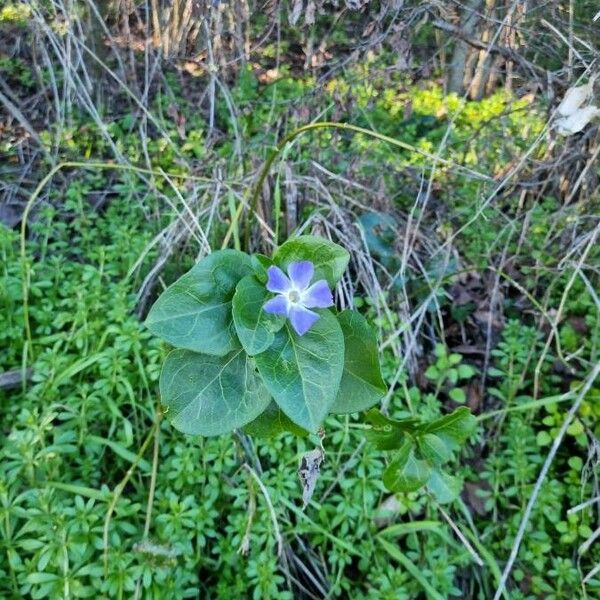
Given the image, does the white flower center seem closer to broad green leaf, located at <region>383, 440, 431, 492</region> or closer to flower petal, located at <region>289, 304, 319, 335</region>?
flower petal, located at <region>289, 304, 319, 335</region>

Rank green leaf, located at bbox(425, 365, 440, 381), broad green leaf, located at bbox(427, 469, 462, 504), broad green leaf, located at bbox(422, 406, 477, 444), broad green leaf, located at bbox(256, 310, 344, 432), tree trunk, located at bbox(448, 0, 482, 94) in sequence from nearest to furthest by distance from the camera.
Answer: broad green leaf, located at bbox(256, 310, 344, 432)
broad green leaf, located at bbox(422, 406, 477, 444)
broad green leaf, located at bbox(427, 469, 462, 504)
green leaf, located at bbox(425, 365, 440, 381)
tree trunk, located at bbox(448, 0, 482, 94)

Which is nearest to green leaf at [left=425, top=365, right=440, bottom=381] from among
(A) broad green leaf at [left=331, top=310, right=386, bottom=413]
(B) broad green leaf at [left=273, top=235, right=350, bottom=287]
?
(A) broad green leaf at [left=331, top=310, right=386, bottom=413]

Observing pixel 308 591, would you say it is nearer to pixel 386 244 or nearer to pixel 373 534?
pixel 373 534

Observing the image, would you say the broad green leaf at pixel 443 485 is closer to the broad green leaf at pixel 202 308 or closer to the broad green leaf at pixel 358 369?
the broad green leaf at pixel 358 369

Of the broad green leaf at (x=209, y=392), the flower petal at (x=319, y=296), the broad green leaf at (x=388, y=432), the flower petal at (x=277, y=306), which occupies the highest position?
the flower petal at (x=319, y=296)

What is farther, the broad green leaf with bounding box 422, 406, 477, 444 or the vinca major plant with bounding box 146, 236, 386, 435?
the broad green leaf with bounding box 422, 406, 477, 444

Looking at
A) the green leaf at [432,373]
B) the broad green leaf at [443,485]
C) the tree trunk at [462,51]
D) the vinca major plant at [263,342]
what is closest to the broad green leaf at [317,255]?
the vinca major plant at [263,342]
